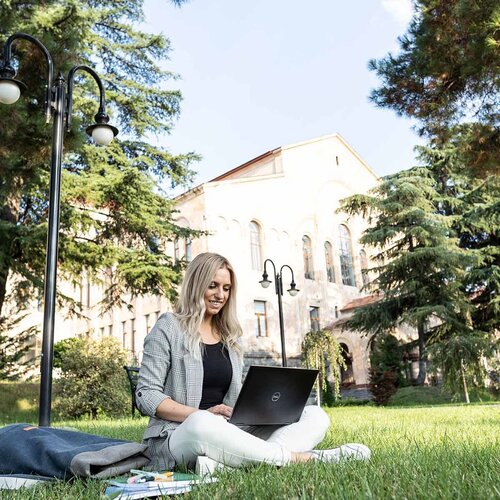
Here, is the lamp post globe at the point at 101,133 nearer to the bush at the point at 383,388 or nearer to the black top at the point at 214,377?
the black top at the point at 214,377

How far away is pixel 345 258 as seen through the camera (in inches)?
1264

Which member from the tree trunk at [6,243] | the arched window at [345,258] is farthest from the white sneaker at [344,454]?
the arched window at [345,258]

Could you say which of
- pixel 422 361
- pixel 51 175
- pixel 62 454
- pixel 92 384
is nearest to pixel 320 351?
pixel 422 361

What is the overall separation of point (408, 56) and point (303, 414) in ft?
18.9

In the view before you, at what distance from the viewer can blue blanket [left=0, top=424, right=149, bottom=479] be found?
2.76 meters

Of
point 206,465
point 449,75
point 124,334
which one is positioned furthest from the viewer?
point 124,334

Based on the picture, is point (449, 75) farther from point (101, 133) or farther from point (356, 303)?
point (356, 303)

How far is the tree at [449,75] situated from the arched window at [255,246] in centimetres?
1869

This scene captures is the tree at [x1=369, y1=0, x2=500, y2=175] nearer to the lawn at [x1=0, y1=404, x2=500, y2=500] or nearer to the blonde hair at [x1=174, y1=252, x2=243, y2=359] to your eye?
the blonde hair at [x1=174, y1=252, x2=243, y2=359]

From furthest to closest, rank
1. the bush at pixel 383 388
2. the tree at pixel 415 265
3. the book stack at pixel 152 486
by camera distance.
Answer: the tree at pixel 415 265 → the bush at pixel 383 388 → the book stack at pixel 152 486

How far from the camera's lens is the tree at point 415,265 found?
21688 millimetres

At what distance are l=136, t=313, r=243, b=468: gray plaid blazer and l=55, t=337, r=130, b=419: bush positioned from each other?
31.5ft

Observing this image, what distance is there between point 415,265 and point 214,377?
67.5 ft

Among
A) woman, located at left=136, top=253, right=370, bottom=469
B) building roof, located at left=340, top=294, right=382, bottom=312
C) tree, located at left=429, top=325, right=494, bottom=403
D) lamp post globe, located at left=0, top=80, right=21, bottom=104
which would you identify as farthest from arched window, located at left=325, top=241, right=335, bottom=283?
woman, located at left=136, top=253, right=370, bottom=469
